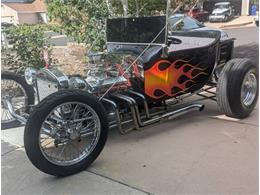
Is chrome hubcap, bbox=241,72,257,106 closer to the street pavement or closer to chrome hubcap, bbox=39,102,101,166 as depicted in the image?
the street pavement

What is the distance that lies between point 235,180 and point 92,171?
1.39 m

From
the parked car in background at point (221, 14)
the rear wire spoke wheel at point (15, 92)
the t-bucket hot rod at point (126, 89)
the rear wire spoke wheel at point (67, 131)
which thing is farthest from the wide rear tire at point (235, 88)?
the parked car in background at point (221, 14)

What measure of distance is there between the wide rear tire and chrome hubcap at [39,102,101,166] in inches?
79.2

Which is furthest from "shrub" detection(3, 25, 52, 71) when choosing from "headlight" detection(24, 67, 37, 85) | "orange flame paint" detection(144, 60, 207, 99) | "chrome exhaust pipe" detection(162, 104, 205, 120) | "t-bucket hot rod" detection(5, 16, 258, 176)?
"chrome exhaust pipe" detection(162, 104, 205, 120)

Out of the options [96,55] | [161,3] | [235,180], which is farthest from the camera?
[161,3]

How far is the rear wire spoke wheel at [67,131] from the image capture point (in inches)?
128

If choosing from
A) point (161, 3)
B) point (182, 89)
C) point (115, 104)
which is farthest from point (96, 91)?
point (161, 3)

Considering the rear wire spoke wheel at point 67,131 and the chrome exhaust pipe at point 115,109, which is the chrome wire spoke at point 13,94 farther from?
the chrome exhaust pipe at point 115,109

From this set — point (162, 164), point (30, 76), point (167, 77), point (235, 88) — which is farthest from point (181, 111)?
point (30, 76)

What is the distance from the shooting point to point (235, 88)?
15.6 feet

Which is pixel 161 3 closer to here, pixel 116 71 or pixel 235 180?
pixel 116 71

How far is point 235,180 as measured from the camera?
3.32 m

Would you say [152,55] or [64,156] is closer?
[64,156]

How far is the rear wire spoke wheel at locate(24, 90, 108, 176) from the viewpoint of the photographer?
3260 millimetres
